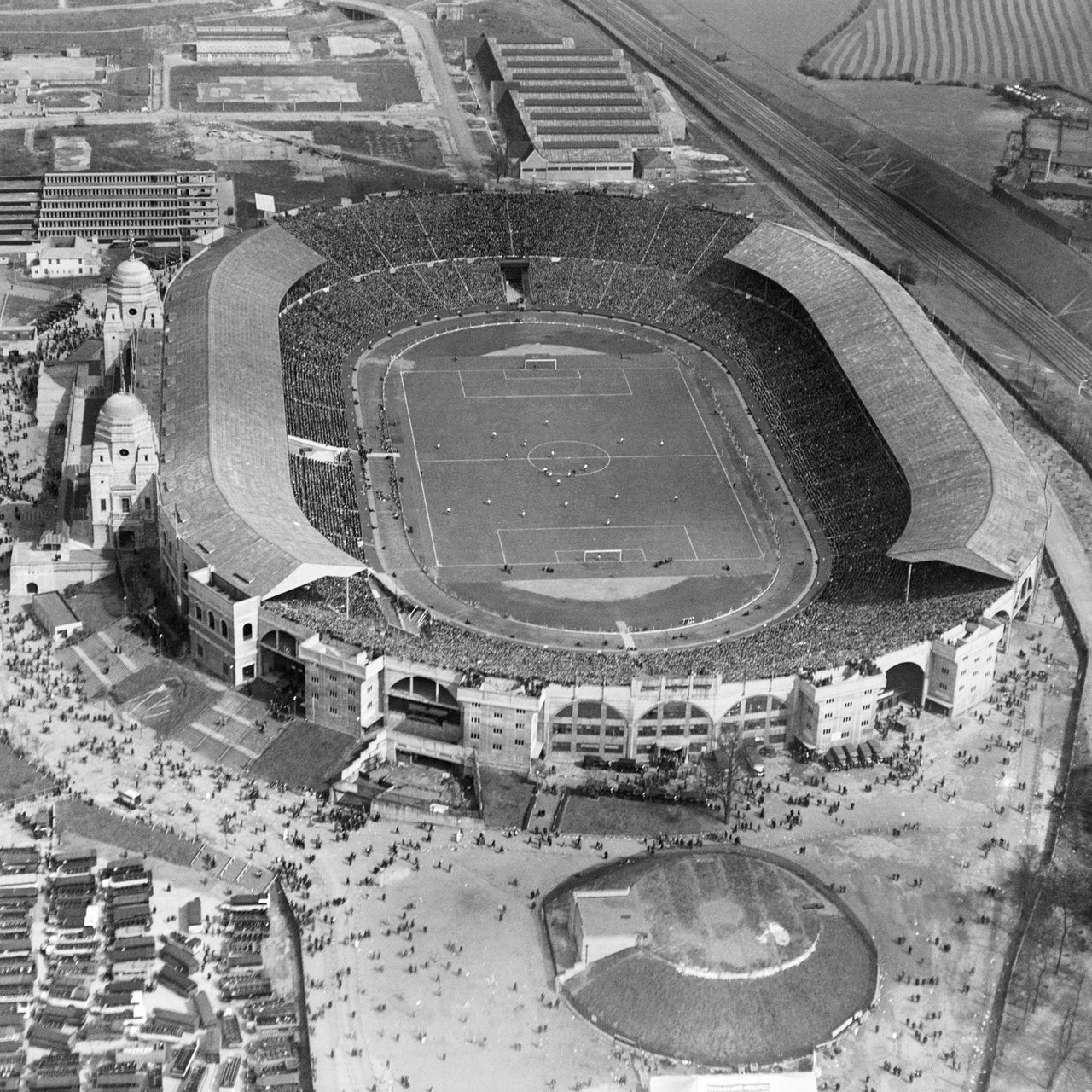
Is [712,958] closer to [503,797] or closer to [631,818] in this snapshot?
[631,818]

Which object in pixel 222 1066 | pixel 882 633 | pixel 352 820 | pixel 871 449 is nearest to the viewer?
pixel 222 1066

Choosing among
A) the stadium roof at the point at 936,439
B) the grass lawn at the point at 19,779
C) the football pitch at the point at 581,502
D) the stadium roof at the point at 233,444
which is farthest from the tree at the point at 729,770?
the grass lawn at the point at 19,779

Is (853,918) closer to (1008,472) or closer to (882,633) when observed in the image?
(882,633)

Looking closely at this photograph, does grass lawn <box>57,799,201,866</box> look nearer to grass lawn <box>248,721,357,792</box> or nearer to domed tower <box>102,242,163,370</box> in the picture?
grass lawn <box>248,721,357,792</box>

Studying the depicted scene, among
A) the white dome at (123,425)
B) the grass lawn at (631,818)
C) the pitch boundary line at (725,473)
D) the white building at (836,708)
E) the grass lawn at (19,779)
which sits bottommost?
the grass lawn at (19,779)

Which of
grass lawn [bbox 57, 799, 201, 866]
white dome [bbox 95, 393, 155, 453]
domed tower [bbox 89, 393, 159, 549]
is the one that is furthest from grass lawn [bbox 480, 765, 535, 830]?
white dome [bbox 95, 393, 155, 453]

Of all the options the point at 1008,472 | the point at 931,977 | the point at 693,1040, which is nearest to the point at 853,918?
the point at 931,977

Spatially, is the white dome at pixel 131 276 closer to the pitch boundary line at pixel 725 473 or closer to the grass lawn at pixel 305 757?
the pitch boundary line at pixel 725 473
